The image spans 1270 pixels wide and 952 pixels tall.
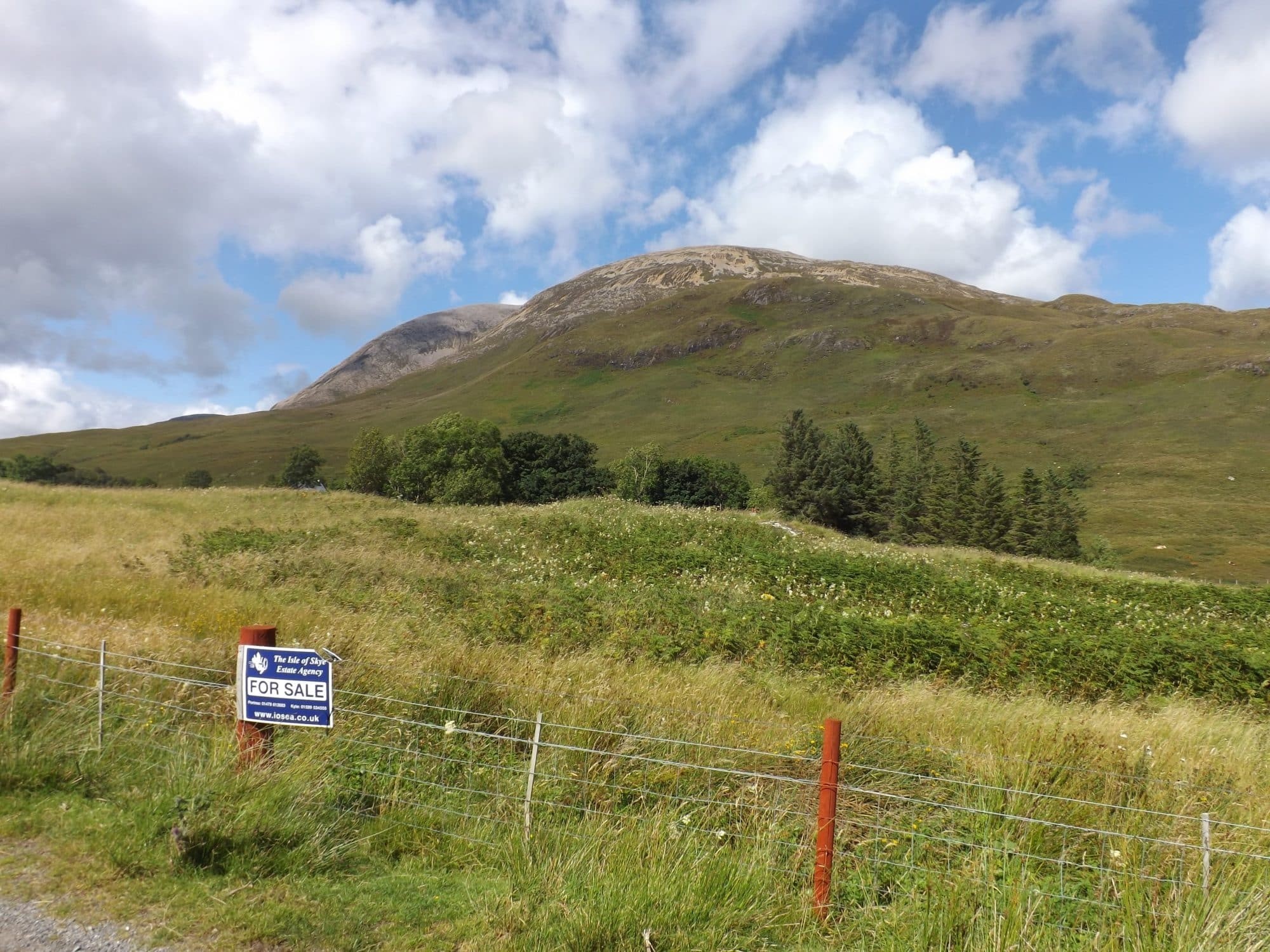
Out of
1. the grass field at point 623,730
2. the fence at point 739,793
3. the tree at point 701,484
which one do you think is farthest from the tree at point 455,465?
the fence at point 739,793

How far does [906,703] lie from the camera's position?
8062mm

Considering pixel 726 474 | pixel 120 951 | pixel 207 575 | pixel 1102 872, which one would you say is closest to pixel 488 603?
pixel 207 575

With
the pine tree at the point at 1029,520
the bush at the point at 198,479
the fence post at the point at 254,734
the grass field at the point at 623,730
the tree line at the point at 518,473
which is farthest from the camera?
the bush at the point at 198,479

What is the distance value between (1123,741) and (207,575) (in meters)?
16.0

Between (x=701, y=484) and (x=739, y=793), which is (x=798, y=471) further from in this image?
(x=739, y=793)

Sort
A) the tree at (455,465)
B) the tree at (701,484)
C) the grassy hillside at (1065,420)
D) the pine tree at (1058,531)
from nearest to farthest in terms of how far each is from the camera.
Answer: the tree at (455,465)
the pine tree at (1058,531)
the tree at (701,484)
the grassy hillside at (1065,420)

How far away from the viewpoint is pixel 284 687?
536cm

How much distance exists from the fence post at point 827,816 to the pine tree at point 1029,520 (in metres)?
66.5

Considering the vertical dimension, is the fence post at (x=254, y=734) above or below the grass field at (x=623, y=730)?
above

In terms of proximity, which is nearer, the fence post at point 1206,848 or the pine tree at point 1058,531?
the fence post at point 1206,848

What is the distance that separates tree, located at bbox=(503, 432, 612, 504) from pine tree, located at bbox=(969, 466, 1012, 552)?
33.9 m

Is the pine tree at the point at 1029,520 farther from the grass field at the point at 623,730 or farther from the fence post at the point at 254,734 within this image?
the fence post at the point at 254,734

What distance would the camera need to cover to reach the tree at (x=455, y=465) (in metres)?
62.1

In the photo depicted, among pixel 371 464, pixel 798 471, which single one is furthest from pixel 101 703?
pixel 371 464
